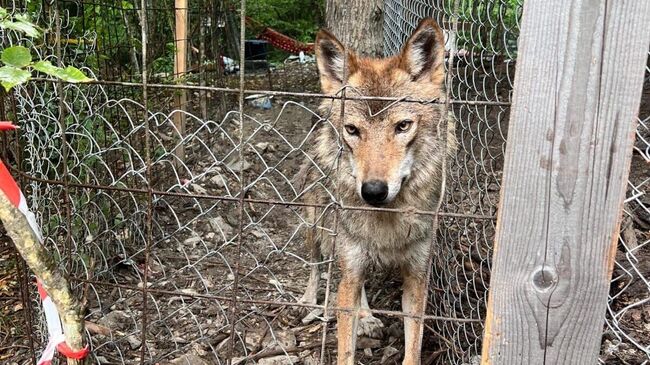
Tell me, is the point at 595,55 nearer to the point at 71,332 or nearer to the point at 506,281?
the point at 506,281

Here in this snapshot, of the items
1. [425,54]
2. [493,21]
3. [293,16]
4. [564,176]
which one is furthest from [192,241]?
[293,16]

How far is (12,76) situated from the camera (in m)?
1.58

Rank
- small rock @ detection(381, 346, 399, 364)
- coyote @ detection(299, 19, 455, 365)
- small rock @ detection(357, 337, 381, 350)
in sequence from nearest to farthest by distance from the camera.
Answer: coyote @ detection(299, 19, 455, 365)
small rock @ detection(381, 346, 399, 364)
small rock @ detection(357, 337, 381, 350)

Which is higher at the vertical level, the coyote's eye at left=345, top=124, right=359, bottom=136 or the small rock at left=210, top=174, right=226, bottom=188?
the coyote's eye at left=345, top=124, right=359, bottom=136

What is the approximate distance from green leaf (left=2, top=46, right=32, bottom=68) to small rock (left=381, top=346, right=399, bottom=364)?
265 centimetres

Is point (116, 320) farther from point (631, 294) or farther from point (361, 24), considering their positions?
point (361, 24)

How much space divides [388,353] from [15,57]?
273 centimetres

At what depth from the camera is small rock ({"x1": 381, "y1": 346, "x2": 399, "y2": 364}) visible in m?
3.52

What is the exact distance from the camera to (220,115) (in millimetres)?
6855

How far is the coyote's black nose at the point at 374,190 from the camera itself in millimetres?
2643

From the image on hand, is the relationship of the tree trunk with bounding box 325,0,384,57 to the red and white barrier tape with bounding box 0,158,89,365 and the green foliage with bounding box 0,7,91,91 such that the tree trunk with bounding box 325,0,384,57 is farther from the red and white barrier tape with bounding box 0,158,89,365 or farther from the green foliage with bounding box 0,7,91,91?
the green foliage with bounding box 0,7,91,91

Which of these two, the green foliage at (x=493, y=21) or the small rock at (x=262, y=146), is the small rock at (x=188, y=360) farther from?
the small rock at (x=262, y=146)

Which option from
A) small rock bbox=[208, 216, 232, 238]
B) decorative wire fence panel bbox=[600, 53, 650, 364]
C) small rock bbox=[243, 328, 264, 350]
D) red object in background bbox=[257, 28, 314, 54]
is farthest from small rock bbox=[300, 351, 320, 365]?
red object in background bbox=[257, 28, 314, 54]

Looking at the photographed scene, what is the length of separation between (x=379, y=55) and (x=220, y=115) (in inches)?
84.7
